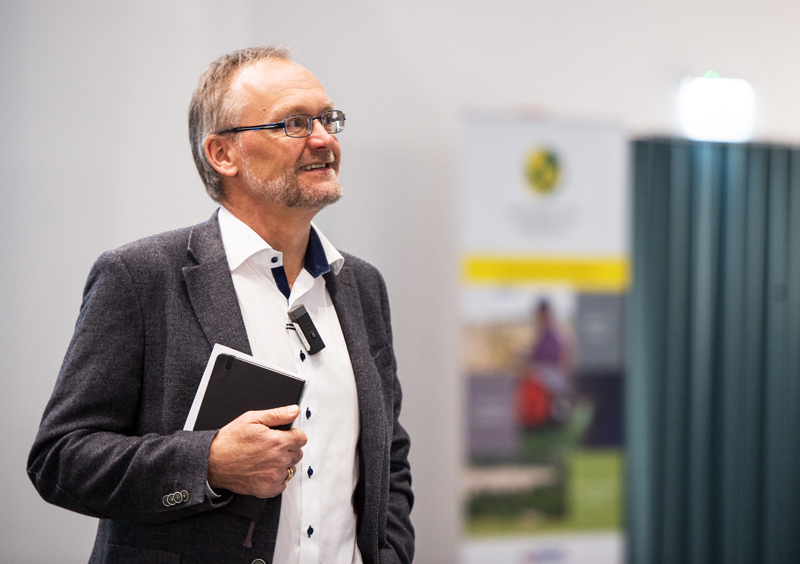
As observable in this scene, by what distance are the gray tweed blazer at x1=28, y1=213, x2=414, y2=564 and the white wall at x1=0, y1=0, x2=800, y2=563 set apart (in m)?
2.06

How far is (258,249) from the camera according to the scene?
54.6 inches

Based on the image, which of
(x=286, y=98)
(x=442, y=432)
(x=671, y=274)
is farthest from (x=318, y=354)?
(x=671, y=274)

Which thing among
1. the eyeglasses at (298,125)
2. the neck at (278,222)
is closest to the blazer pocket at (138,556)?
the neck at (278,222)

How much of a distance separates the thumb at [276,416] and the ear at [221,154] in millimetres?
575

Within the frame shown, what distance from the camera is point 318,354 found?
1.40 m

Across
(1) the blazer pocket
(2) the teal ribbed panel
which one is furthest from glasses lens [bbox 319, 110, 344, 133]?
(2) the teal ribbed panel

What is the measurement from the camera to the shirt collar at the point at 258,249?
1385 mm

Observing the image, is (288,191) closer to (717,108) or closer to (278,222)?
(278,222)

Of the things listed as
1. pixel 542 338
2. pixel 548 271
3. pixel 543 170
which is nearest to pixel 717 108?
pixel 543 170

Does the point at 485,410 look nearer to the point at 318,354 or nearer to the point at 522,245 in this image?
the point at 522,245

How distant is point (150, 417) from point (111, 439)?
3.8 inches

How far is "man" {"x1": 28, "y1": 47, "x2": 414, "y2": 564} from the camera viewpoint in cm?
116

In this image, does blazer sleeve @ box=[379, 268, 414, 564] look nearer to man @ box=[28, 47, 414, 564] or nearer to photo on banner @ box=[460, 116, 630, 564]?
man @ box=[28, 47, 414, 564]

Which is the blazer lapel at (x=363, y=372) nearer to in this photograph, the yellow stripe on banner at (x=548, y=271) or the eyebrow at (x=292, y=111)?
the eyebrow at (x=292, y=111)
